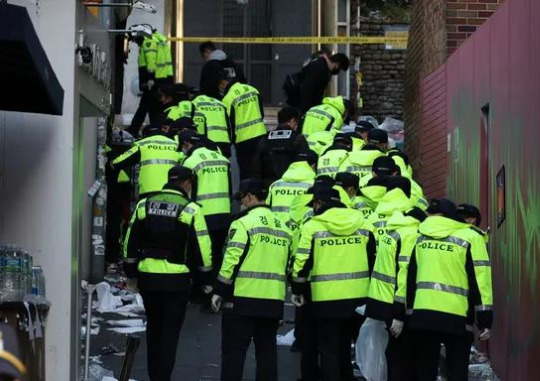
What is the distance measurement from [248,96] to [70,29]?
8.91 metres

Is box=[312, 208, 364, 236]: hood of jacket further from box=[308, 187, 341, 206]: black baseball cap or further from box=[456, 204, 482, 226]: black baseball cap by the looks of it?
box=[456, 204, 482, 226]: black baseball cap

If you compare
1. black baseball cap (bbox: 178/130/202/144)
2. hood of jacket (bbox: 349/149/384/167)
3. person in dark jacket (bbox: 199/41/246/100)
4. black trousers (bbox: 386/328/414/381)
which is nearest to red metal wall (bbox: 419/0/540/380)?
black trousers (bbox: 386/328/414/381)

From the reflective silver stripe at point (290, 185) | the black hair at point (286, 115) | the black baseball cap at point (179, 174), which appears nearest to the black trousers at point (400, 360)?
the black baseball cap at point (179, 174)

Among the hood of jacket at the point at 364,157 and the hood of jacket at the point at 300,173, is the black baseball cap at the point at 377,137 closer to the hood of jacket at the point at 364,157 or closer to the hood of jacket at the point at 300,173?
the hood of jacket at the point at 364,157

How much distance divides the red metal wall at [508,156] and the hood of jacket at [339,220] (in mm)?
1631

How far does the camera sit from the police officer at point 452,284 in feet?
38.3

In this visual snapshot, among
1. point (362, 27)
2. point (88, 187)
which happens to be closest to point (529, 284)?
point (88, 187)

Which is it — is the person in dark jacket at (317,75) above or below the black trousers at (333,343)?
above

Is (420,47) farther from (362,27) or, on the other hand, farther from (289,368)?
(362,27)

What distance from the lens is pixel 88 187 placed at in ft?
57.0

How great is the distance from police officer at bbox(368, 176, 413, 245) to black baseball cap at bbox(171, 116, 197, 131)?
12.7ft

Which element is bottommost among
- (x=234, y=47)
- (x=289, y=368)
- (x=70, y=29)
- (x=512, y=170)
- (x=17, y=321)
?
(x=289, y=368)

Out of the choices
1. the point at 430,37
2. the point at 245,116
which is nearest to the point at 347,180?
the point at 245,116

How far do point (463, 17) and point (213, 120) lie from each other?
3.65 m
